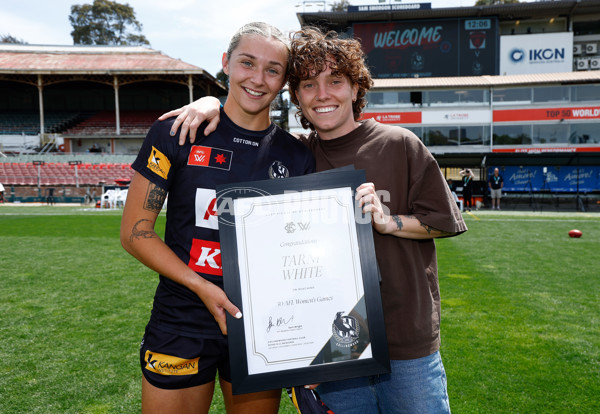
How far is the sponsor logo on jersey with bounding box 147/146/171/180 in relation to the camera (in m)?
1.69

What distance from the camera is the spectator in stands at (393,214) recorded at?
172cm

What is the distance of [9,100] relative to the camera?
41.7m

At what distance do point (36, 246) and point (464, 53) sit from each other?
101 feet

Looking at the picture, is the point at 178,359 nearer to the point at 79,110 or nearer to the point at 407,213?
the point at 407,213

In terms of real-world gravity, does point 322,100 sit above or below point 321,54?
below

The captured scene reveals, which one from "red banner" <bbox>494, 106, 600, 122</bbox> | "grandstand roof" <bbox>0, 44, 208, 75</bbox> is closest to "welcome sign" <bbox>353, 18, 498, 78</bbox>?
"red banner" <bbox>494, 106, 600, 122</bbox>

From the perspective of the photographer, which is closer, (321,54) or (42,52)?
(321,54)

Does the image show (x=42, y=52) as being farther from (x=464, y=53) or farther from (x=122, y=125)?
(x=464, y=53)

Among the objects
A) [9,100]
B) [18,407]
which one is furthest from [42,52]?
[18,407]

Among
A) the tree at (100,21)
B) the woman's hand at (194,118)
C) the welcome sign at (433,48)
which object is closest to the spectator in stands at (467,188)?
the welcome sign at (433,48)

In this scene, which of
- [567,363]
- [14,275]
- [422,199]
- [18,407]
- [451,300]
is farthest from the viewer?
[14,275]

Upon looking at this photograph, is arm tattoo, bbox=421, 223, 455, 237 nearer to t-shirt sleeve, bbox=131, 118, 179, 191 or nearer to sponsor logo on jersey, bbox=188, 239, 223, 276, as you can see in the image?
sponsor logo on jersey, bbox=188, 239, 223, 276

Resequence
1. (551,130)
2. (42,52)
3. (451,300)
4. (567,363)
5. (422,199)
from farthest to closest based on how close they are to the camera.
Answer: (42,52)
(551,130)
(451,300)
(567,363)
(422,199)

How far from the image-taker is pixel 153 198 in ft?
5.63
